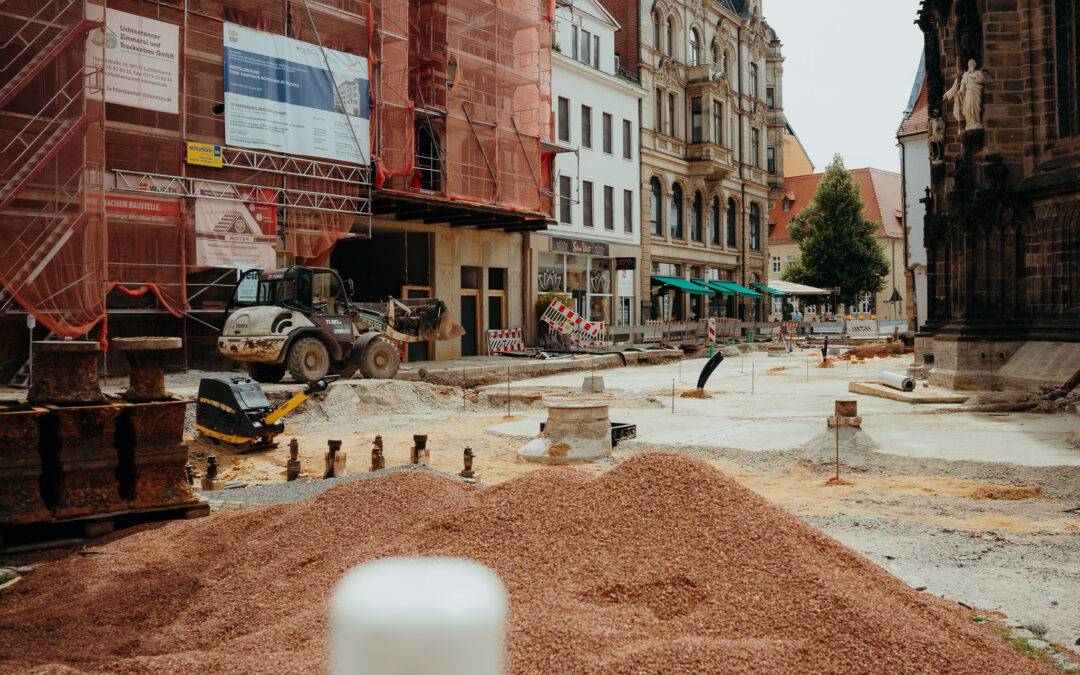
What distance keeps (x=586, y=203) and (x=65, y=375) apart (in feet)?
103

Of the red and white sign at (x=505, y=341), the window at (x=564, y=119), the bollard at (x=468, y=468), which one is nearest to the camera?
the bollard at (x=468, y=468)

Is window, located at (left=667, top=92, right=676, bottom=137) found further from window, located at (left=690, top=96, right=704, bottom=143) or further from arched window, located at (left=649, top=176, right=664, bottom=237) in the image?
arched window, located at (left=649, top=176, right=664, bottom=237)

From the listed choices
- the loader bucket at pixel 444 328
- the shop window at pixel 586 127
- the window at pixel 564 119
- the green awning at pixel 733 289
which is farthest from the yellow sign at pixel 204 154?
the green awning at pixel 733 289

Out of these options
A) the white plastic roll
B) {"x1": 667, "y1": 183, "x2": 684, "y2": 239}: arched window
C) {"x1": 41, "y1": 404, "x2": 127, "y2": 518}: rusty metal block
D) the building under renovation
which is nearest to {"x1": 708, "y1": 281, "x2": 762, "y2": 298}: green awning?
{"x1": 667, "y1": 183, "x2": 684, "y2": 239}: arched window

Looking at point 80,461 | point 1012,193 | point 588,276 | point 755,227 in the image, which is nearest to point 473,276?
point 588,276

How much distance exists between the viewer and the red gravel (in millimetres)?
4004

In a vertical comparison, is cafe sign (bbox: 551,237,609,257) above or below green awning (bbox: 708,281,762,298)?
above

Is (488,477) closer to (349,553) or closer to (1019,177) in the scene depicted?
(349,553)

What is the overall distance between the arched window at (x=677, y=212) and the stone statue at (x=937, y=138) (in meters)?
23.4

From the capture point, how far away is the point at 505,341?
31688mm

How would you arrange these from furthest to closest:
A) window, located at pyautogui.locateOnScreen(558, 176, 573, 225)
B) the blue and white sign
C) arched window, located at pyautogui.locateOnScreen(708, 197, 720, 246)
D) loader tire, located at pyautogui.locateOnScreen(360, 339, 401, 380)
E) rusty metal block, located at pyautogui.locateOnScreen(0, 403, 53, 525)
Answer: arched window, located at pyautogui.locateOnScreen(708, 197, 720, 246) → window, located at pyautogui.locateOnScreen(558, 176, 573, 225) → the blue and white sign → loader tire, located at pyautogui.locateOnScreen(360, 339, 401, 380) → rusty metal block, located at pyautogui.locateOnScreen(0, 403, 53, 525)

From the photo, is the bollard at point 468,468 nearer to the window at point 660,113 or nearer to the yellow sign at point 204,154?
the yellow sign at point 204,154

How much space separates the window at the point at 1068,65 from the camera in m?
18.5

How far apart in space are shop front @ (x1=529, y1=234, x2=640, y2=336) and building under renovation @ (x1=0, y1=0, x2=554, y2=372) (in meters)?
3.20
